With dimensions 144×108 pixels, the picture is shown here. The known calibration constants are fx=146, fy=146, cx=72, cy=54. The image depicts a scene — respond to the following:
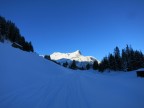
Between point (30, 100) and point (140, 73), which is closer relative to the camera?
point (30, 100)

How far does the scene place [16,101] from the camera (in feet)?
26.8

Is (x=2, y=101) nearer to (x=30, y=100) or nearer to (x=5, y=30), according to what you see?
(x=30, y=100)

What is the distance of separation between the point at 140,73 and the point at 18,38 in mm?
62240

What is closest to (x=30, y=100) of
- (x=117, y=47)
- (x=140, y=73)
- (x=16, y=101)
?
(x=16, y=101)

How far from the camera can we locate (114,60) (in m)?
83.6

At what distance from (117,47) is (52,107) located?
299 feet

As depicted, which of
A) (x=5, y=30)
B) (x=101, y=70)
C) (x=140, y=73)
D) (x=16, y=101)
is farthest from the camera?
(x=101, y=70)

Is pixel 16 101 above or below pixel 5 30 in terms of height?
below

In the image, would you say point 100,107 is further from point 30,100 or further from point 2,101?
point 2,101

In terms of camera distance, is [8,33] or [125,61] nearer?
[8,33]

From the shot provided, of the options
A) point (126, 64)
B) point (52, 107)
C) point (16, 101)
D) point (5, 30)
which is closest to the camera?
point (52, 107)

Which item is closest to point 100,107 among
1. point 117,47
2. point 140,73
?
point 140,73

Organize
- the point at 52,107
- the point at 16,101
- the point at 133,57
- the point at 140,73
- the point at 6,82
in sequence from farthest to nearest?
the point at 133,57, the point at 140,73, the point at 6,82, the point at 16,101, the point at 52,107

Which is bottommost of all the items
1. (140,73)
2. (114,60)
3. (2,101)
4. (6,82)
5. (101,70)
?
(2,101)
